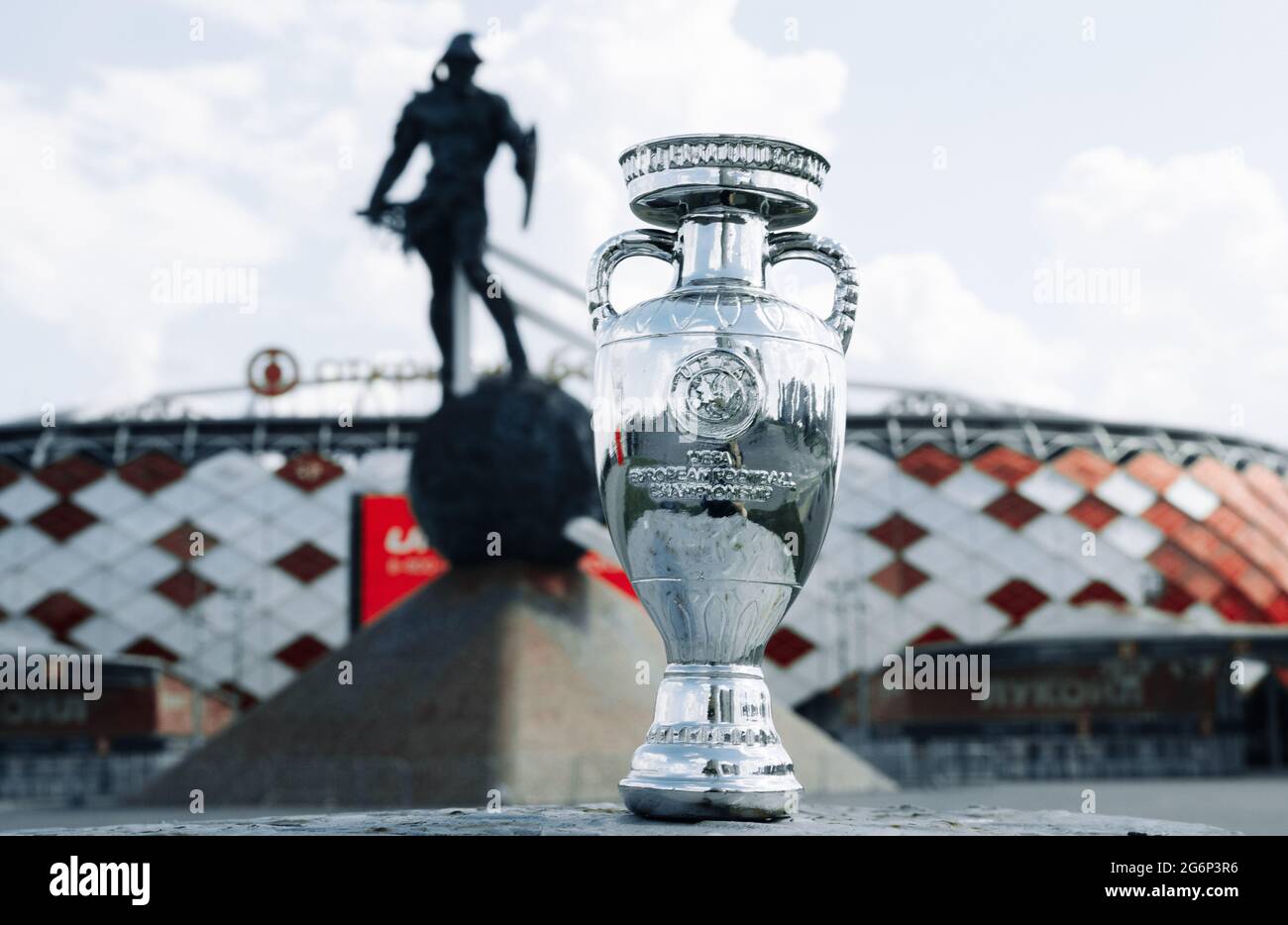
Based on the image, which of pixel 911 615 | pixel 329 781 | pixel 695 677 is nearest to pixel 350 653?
pixel 329 781

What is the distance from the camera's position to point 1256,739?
41.7 meters

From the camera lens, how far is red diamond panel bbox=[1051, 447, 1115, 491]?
45.3m

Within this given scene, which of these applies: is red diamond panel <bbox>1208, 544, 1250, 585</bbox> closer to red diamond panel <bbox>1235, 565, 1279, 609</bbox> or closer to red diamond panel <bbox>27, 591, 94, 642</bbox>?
red diamond panel <bbox>1235, 565, 1279, 609</bbox>

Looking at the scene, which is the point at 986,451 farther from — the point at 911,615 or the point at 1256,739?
the point at 1256,739

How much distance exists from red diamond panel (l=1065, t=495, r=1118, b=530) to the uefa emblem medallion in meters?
39.9

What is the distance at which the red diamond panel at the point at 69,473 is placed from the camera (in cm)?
4597

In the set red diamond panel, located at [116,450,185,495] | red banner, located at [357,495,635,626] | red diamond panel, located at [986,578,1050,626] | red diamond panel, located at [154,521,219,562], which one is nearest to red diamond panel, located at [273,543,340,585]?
red diamond panel, located at [154,521,219,562]

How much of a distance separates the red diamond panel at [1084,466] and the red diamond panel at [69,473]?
27.8 m

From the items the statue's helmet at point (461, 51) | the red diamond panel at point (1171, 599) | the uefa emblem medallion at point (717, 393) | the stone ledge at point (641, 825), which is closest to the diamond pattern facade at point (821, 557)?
the red diamond panel at point (1171, 599)

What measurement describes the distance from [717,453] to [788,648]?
121 feet

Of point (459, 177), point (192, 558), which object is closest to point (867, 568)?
point (192, 558)

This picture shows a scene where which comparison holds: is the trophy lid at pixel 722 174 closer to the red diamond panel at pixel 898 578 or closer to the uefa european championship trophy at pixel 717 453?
the uefa european championship trophy at pixel 717 453

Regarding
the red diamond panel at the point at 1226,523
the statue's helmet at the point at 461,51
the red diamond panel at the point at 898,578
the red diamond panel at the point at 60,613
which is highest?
the statue's helmet at the point at 461,51

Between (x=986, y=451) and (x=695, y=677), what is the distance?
1601 inches
